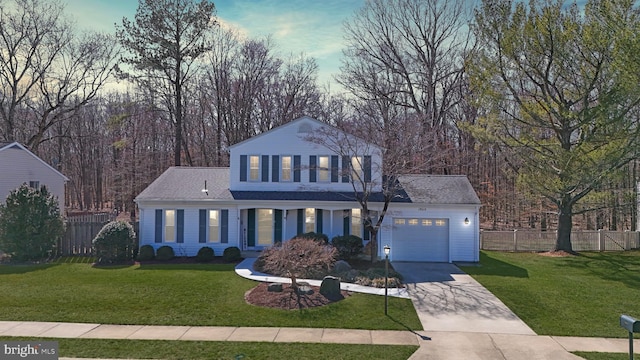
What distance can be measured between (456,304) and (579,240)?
14878mm

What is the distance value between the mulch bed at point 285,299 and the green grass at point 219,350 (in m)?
2.63

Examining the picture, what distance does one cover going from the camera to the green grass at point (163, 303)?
10.3 m

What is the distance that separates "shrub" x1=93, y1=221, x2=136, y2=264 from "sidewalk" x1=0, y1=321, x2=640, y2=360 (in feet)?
23.8

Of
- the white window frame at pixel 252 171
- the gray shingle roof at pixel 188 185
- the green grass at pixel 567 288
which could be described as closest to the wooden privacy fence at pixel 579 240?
the green grass at pixel 567 288

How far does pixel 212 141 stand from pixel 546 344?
32.1m

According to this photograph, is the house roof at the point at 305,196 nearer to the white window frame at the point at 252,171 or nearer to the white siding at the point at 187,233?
the white window frame at the point at 252,171

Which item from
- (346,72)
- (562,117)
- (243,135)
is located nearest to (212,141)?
(243,135)

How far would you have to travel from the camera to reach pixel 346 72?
33.6 m

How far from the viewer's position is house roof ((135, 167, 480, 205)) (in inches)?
739

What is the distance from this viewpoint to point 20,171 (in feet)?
78.2

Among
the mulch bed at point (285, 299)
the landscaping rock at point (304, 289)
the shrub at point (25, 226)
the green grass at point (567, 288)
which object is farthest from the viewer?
the shrub at point (25, 226)

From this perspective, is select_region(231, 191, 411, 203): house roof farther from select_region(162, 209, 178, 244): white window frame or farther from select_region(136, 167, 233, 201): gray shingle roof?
select_region(162, 209, 178, 244): white window frame

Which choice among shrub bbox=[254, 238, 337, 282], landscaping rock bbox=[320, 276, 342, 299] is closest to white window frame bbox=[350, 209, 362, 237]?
shrub bbox=[254, 238, 337, 282]

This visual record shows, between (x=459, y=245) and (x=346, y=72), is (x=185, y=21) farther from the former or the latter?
(x=459, y=245)
